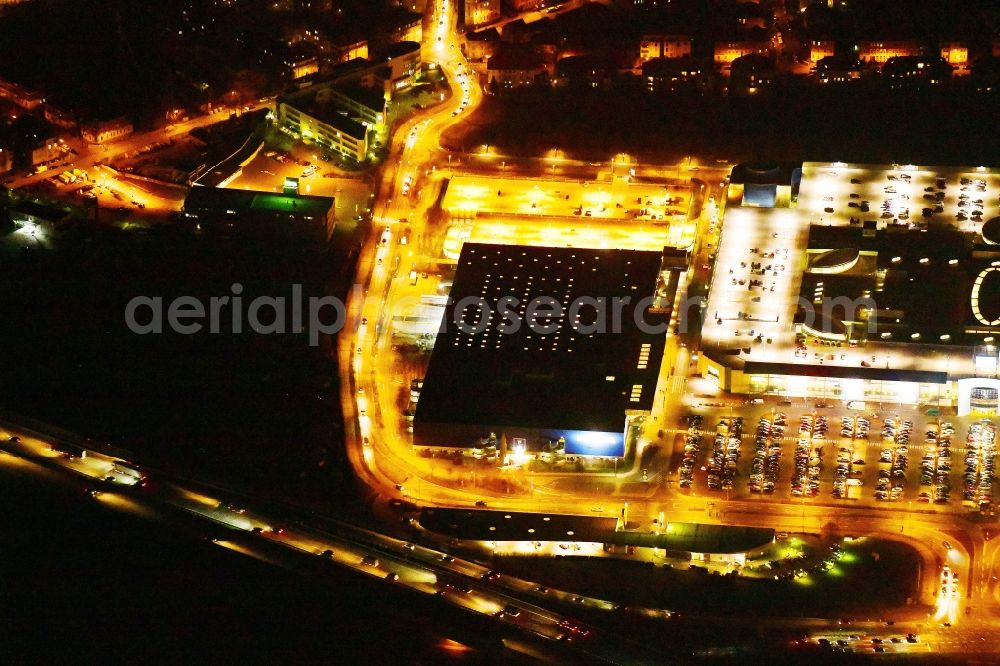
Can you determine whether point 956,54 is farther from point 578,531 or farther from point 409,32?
point 578,531

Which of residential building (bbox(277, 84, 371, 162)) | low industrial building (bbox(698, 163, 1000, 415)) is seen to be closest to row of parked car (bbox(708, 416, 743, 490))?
Result: low industrial building (bbox(698, 163, 1000, 415))

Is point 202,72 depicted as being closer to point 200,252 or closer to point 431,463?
point 200,252

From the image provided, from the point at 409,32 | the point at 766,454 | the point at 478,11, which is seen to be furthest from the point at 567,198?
the point at 766,454

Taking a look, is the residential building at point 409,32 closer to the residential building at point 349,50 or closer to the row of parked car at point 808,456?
the residential building at point 349,50

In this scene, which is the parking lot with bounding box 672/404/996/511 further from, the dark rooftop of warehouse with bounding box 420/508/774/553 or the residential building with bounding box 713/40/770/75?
the residential building with bounding box 713/40/770/75

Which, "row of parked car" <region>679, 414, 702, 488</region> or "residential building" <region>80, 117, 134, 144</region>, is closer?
"row of parked car" <region>679, 414, 702, 488</region>

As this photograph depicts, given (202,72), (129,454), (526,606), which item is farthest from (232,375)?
(202,72)
